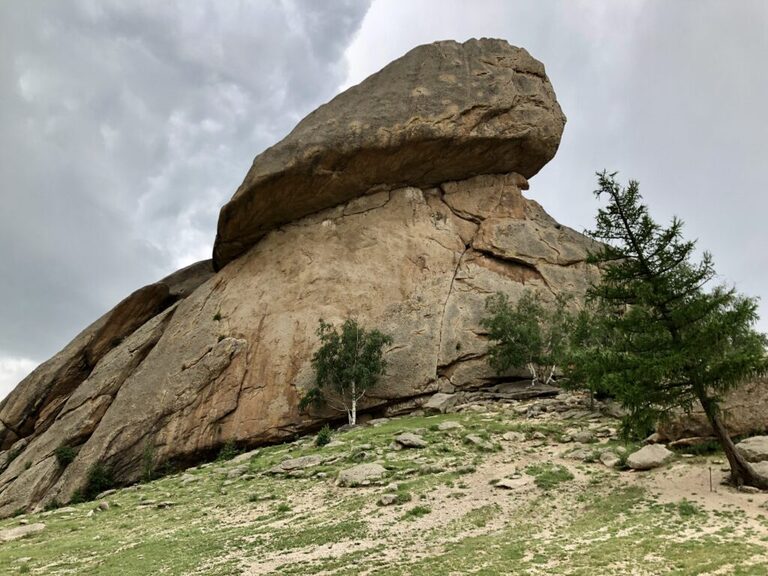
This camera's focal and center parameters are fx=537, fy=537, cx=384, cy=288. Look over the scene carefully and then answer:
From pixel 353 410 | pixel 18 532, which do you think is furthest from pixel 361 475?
pixel 353 410

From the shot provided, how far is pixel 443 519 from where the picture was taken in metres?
14.8

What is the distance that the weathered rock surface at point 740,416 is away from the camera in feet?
59.6

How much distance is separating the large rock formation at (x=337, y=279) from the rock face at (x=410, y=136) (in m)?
0.16

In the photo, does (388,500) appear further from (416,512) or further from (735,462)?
(735,462)

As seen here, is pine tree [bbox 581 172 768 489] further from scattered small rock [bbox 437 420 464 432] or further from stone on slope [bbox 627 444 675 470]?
scattered small rock [bbox 437 420 464 432]

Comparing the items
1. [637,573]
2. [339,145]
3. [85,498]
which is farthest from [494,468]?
[339,145]

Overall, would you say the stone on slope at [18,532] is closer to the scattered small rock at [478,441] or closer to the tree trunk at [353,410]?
the scattered small rock at [478,441]

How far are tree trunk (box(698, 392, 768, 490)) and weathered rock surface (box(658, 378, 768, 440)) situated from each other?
8.21 feet

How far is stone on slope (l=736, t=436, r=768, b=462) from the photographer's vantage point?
1603 cm

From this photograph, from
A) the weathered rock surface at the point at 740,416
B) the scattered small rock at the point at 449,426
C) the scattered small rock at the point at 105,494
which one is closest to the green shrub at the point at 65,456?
the scattered small rock at the point at 105,494

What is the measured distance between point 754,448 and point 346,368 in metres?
23.2

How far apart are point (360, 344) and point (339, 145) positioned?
16013 millimetres

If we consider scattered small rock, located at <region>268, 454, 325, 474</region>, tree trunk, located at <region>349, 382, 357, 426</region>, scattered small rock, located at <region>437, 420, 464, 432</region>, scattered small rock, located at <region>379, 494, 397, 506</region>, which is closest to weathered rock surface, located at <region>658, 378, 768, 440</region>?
scattered small rock, located at <region>437, 420, 464, 432</region>

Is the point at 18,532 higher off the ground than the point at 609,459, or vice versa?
the point at 609,459
